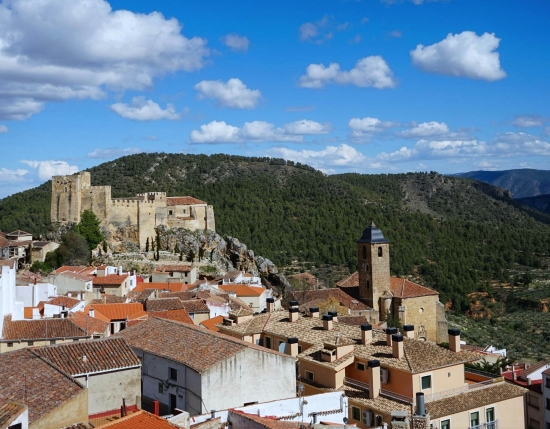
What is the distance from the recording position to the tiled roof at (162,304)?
95.3 ft

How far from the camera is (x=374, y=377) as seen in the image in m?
17.0

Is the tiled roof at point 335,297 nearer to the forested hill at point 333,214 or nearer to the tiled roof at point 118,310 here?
the tiled roof at point 118,310

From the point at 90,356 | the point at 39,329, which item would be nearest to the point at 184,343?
the point at 90,356

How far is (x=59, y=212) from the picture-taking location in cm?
5153

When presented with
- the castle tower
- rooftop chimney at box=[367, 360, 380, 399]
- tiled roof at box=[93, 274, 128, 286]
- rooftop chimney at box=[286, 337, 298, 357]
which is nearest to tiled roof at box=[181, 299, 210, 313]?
tiled roof at box=[93, 274, 128, 286]

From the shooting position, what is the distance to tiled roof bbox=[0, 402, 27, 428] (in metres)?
10.3

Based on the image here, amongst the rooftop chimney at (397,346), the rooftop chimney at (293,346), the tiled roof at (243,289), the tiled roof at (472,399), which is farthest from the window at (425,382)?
the tiled roof at (243,289)

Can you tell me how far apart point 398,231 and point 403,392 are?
58.7 m

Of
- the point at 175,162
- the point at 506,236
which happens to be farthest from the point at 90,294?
the point at 175,162

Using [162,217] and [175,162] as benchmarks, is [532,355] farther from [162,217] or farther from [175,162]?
[175,162]

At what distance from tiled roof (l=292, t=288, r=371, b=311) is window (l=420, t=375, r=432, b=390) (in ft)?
61.7

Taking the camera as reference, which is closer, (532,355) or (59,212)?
(532,355)

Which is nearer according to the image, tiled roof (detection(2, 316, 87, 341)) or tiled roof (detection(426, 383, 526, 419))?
tiled roof (detection(426, 383, 526, 419))

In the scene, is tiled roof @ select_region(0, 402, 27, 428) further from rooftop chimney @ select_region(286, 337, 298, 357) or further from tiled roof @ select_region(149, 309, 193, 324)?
tiled roof @ select_region(149, 309, 193, 324)
